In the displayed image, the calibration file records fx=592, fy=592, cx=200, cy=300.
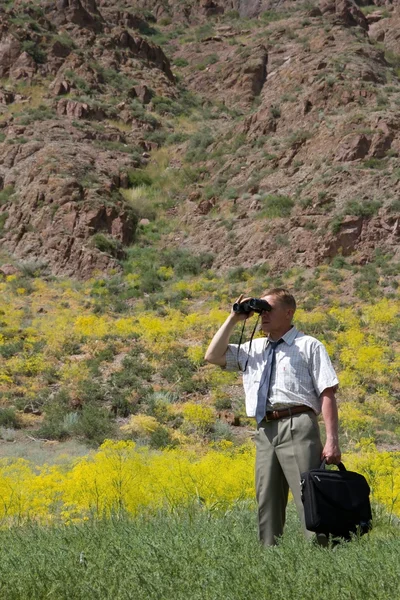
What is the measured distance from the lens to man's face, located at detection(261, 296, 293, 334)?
3.54 meters

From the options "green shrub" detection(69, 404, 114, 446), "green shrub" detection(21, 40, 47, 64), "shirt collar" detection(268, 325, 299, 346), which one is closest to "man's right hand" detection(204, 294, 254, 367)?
"shirt collar" detection(268, 325, 299, 346)

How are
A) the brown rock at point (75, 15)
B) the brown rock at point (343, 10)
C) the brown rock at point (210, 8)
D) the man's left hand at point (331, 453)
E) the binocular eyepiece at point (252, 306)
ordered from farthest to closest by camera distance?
1. the brown rock at point (210, 8)
2. the brown rock at point (343, 10)
3. the brown rock at point (75, 15)
4. the binocular eyepiece at point (252, 306)
5. the man's left hand at point (331, 453)

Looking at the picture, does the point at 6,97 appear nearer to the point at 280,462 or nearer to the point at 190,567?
the point at 280,462

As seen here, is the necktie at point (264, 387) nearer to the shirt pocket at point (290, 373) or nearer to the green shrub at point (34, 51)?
the shirt pocket at point (290, 373)

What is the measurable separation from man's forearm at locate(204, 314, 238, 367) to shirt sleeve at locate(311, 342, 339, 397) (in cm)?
53

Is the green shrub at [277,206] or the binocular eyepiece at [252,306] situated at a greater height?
the binocular eyepiece at [252,306]

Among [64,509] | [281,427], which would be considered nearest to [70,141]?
[64,509]

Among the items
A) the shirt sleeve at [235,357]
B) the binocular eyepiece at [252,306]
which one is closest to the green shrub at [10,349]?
the shirt sleeve at [235,357]

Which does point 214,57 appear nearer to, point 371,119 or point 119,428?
point 371,119

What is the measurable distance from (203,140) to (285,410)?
25.7 meters

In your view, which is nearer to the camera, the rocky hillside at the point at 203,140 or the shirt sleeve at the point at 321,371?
the shirt sleeve at the point at 321,371

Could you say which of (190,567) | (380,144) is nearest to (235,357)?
(190,567)

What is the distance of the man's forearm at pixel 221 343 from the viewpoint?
3.61m

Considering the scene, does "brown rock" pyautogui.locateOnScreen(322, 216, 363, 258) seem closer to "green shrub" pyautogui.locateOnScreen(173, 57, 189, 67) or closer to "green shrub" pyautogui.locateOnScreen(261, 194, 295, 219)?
"green shrub" pyautogui.locateOnScreen(261, 194, 295, 219)
